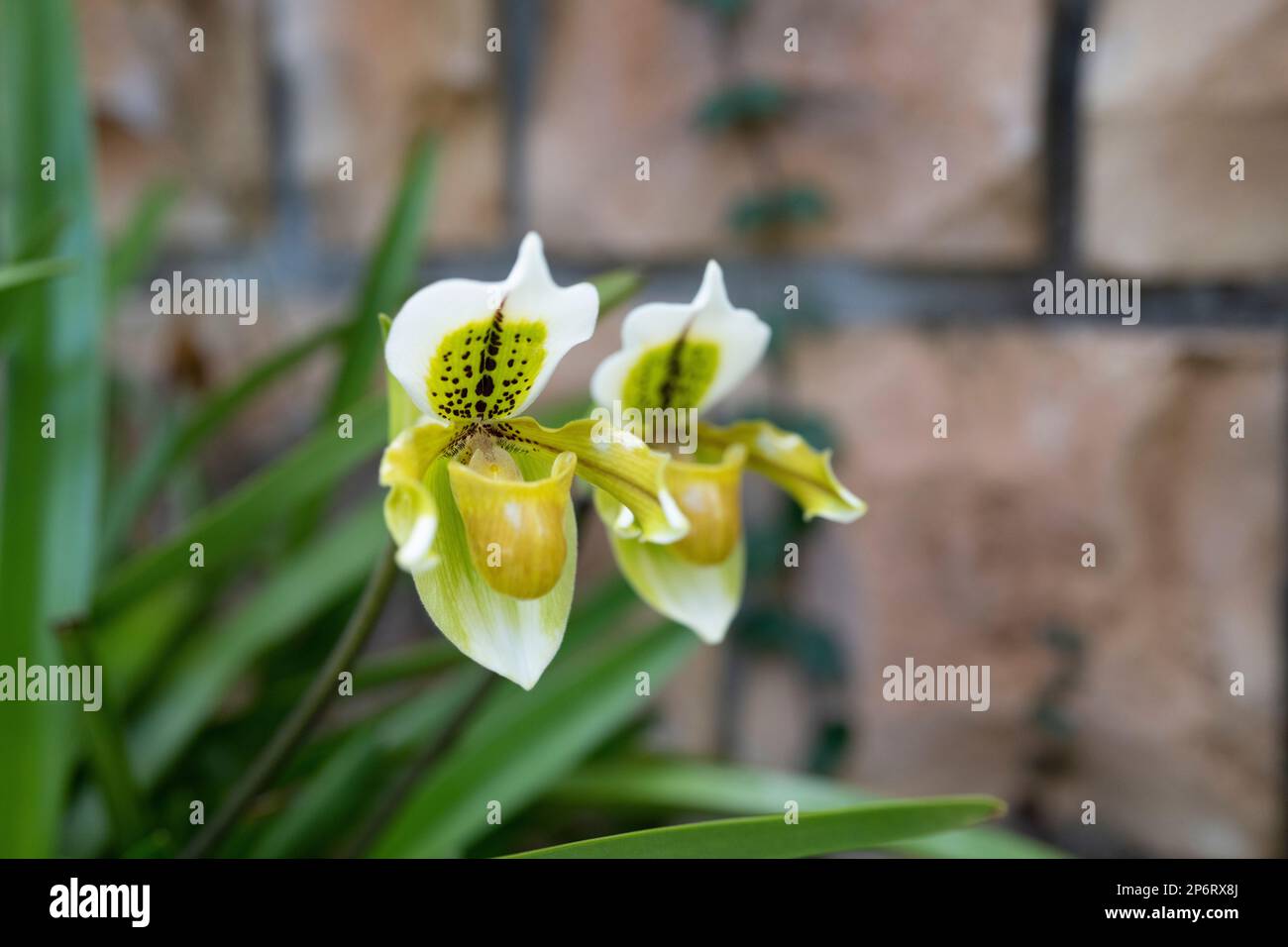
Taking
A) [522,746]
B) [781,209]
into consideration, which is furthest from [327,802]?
[781,209]

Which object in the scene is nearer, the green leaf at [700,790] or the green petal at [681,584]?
the green petal at [681,584]

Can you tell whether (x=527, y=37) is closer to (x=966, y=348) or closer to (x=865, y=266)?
(x=865, y=266)

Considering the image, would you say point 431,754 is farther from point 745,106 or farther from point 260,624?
point 745,106

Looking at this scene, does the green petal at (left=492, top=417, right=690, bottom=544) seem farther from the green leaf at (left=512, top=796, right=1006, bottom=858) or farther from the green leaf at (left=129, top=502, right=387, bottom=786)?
the green leaf at (left=129, top=502, right=387, bottom=786)

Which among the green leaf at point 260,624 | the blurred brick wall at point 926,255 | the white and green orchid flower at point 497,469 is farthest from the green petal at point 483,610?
the blurred brick wall at point 926,255

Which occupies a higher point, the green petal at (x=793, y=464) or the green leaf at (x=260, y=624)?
the green petal at (x=793, y=464)

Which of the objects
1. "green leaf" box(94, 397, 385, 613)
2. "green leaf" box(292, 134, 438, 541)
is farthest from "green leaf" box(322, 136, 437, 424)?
"green leaf" box(94, 397, 385, 613)

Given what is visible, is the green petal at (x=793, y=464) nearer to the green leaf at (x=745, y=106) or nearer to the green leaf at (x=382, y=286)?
the green leaf at (x=382, y=286)

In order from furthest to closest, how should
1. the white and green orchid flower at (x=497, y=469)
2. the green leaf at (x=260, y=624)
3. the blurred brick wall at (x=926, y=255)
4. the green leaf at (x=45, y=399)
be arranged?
the blurred brick wall at (x=926, y=255) → the green leaf at (x=260, y=624) → the green leaf at (x=45, y=399) → the white and green orchid flower at (x=497, y=469)
